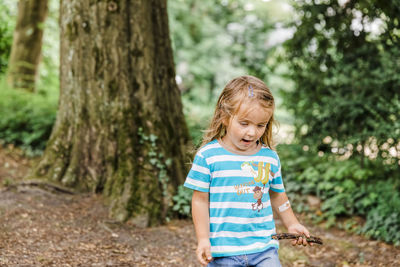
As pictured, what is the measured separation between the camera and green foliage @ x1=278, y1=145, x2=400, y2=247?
4684 mm

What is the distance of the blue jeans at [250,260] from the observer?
2.16 m

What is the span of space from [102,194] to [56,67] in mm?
11953

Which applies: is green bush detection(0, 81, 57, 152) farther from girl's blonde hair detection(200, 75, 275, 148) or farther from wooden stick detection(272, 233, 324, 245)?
wooden stick detection(272, 233, 324, 245)

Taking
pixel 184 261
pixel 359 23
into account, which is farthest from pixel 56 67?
pixel 184 261

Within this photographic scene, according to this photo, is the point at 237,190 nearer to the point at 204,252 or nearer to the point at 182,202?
the point at 204,252

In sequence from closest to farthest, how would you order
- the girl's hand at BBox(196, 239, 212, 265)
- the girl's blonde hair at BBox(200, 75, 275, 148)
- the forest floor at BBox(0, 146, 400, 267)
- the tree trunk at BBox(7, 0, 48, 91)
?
the girl's hand at BBox(196, 239, 212, 265) → the girl's blonde hair at BBox(200, 75, 275, 148) → the forest floor at BBox(0, 146, 400, 267) → the tree trunk at BBox(7, 0, 48, 91)

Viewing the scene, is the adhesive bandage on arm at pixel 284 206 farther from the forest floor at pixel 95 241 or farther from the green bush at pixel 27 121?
the green bush at pixel 27 121

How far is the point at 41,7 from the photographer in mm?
10742

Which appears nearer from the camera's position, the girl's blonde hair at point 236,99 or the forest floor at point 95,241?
the girl's blonde hair at point 236,99

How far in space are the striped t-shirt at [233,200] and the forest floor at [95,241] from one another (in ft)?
5.29

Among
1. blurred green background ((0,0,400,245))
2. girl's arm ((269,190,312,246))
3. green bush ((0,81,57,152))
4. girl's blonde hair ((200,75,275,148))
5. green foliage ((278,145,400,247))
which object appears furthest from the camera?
green bush ((0,81,57,152))

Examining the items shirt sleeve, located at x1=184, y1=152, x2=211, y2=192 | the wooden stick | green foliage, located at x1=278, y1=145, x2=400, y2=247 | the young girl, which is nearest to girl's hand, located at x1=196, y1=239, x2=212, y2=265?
the young girl

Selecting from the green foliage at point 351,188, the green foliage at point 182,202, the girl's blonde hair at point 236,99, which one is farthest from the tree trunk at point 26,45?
the girl's blonde hair at point 236,99

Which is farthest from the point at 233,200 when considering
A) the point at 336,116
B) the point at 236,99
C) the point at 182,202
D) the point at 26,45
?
the point at 26,45
